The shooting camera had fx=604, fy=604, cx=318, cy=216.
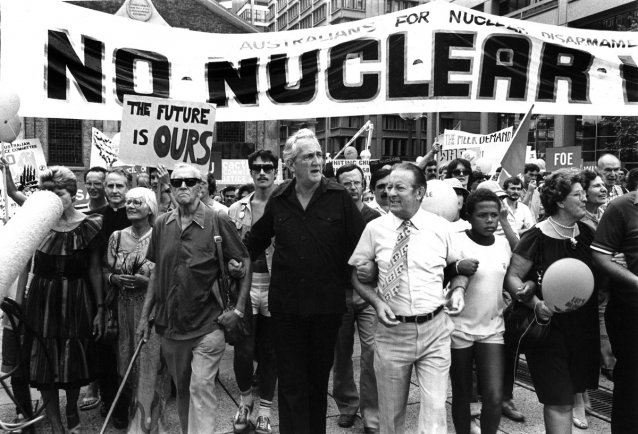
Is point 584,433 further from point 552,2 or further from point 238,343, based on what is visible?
point 552,2

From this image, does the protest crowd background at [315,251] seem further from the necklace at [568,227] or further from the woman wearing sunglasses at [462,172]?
the woman wearing sunglasses at [462,172]

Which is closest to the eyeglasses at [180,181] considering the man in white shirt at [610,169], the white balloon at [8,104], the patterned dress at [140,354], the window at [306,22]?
the patterned dress at [140,354]

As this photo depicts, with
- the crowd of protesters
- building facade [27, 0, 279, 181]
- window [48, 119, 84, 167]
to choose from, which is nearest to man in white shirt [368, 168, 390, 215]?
the crowd of protesters

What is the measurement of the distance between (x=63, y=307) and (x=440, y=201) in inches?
113

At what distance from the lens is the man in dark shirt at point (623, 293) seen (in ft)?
12.7

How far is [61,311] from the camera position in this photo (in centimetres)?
442

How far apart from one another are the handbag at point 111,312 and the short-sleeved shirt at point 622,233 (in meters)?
3.46

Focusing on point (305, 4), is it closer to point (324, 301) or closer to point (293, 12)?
point (293, 12)

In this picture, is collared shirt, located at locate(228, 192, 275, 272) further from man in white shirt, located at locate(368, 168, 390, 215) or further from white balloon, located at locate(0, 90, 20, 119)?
white balloon, located at locate(0, 90, 20, 119)

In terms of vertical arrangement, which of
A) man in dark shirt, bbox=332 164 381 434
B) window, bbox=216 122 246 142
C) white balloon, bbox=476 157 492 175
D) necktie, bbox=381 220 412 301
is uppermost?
window, bbox=216 122 246 142

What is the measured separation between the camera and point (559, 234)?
395cm

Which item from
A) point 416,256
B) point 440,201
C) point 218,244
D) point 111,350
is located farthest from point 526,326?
point 111,350

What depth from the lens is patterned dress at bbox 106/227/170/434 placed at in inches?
175

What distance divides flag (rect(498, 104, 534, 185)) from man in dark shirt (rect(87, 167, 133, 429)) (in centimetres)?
399
